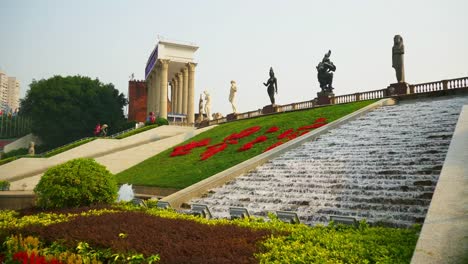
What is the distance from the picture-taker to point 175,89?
6938cm

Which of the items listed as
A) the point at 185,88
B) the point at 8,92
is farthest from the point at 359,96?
the point at 8,92

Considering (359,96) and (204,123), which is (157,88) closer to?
A: (204,123)

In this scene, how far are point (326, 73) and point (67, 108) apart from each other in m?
47.8

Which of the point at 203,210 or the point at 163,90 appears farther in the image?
the point at 163,90

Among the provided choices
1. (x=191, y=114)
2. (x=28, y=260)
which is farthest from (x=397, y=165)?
(x=191, y=114)

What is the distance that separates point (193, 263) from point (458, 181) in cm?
563

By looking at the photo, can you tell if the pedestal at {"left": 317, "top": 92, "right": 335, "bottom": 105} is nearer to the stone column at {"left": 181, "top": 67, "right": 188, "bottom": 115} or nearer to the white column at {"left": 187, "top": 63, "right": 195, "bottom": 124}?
the white column at {"left": 187, "top": 63, "right": 195, "bottom": 124}

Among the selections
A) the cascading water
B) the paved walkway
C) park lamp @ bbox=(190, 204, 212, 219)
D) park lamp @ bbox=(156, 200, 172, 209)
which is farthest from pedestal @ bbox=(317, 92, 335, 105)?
park lamp @ bbox=(190, 204, 212, 219)

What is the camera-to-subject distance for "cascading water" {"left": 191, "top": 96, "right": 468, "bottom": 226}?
1088 centimetres

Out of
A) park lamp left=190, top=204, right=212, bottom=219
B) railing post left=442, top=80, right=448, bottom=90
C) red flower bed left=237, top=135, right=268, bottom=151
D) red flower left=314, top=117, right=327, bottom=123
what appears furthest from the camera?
red flower left=314, top=117, right=327, bottom=123

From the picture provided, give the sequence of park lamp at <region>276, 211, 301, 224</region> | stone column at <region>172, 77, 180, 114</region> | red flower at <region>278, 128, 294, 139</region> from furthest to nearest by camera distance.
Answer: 1. stone column at <region>172, 77, 180, 114</region>
2. red flower at <region>278, 128, 294, 139</region>
3. park lamp at <region>276, 211, 301, 224</region>

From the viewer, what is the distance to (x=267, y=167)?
1764 cm

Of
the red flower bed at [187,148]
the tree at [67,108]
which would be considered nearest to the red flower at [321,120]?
the red flower bed at [187,148]

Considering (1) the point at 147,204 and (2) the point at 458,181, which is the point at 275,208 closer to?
(1) the point at 147,204
